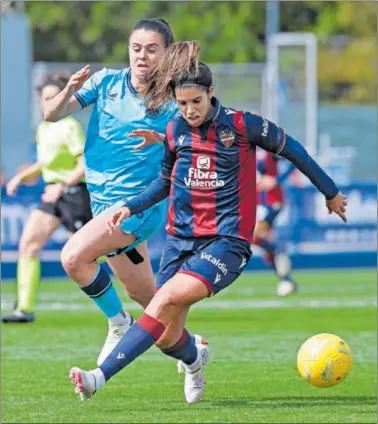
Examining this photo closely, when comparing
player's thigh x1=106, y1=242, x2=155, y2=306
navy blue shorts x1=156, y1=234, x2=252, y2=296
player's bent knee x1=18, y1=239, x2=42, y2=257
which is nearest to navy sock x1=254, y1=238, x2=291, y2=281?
player's bent knee x1=18, y1=239, x2=42, y2=257

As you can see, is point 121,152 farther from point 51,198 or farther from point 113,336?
point 51,198

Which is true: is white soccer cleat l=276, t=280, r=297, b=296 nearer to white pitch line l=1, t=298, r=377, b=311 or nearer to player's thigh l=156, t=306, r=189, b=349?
white pitch line l=1, t=298, r=377, b=311

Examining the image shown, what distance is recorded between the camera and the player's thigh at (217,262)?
7840mm

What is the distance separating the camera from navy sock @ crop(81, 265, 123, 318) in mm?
9062

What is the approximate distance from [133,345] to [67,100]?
1846mm

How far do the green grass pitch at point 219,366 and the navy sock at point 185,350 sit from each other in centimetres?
28

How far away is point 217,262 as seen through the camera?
7891 mm

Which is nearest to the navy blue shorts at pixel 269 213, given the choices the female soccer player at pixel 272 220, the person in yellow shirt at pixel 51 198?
the female soccer player at pixel 272 220

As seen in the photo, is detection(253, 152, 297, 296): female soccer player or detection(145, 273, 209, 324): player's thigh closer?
detection(145, 273, 209, 324): player's thigh

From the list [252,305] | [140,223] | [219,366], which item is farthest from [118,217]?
[252,305]

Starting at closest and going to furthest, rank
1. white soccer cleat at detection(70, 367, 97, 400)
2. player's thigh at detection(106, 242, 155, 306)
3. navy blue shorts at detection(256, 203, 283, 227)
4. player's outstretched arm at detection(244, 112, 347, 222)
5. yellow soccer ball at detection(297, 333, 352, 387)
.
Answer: white soccer cleat at detection(70, 367, 97, 400), player's outstretched arm at detection(244, 112, 347, 222), yellow soccer ball at detection(297, 333, 352, 387), player's thigh at detection(106, 242, 155, 306), navy blue shorts at detection(256, 203, 283, 227)

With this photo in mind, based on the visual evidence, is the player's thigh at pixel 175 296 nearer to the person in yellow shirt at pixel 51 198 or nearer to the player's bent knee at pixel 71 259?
the player's bent knee at pixel 71 259

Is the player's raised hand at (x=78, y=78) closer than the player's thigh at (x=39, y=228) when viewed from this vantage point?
Yes

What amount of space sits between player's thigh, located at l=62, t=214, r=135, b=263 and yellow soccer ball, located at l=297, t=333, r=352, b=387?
138 centimetres
